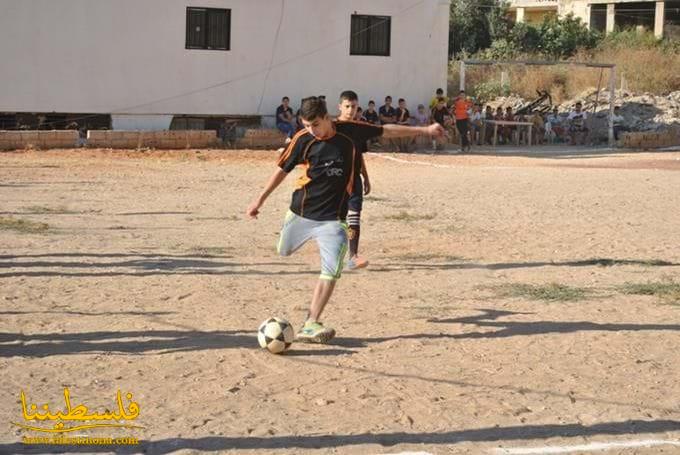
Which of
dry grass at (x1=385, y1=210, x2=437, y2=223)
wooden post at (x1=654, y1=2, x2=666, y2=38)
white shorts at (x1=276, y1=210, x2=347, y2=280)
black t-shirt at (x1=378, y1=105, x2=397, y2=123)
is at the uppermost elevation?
wooden post at (x1=654, y1=2, x2=666, y2=38)

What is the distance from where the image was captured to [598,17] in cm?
5988

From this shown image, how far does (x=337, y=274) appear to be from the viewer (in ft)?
A: 26.9

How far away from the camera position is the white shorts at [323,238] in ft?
27.0

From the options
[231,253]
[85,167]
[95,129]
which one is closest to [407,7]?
[95,129]

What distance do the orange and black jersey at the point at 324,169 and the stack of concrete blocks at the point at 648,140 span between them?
1004 inches

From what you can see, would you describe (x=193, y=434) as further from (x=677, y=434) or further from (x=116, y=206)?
(x=116, y=206)

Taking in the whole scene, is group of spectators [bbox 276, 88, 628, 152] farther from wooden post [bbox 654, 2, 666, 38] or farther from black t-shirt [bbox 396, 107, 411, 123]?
wooden post [bbox 654, 2, 666, 38]

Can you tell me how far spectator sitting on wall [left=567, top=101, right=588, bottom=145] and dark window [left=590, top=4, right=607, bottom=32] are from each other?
86.6 feet

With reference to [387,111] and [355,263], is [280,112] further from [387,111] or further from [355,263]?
[355,263]

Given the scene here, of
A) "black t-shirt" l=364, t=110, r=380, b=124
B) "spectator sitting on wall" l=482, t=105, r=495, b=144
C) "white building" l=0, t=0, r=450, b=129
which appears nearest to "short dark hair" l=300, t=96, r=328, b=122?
"white building" l=0, t=0, r=450, b=129

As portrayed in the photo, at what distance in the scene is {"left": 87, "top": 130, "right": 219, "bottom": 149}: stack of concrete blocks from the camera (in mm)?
25983

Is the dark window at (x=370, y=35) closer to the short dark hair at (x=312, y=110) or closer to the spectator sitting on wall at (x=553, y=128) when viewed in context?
the spectator sitting on wall at (x=553, y=128)

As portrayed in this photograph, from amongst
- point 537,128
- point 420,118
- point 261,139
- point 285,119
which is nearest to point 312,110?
point 261,139

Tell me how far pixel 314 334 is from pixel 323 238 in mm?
722
